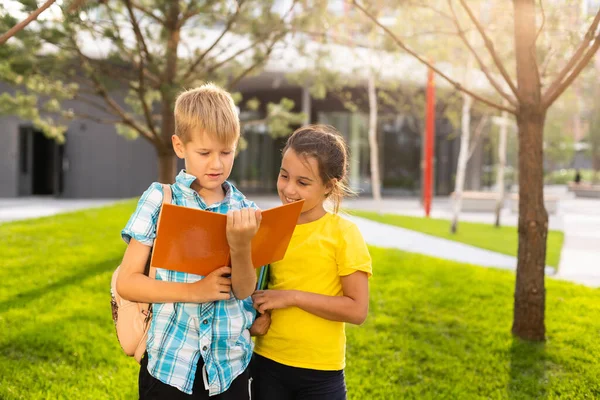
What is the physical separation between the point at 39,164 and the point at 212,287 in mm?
22233

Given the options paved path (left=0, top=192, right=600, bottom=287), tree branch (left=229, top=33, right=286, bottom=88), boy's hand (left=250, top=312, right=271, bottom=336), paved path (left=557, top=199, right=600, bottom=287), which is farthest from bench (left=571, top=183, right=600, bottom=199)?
boy's hand (left=250, top=312, right=271, bottom=336)

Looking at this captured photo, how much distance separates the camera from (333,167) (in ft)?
5.98

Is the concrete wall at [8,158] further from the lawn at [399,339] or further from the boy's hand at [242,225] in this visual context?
the boy's hand at [242,225]

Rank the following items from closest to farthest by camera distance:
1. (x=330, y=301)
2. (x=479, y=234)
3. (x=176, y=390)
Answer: (x=176, y=390) < (x=330, y=301) < (x=479, y=234)

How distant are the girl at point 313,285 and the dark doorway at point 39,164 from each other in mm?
19388

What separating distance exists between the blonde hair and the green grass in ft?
22.1

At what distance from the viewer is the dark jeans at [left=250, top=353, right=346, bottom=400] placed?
1804mm

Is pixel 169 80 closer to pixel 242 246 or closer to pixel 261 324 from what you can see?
pixel 261 324

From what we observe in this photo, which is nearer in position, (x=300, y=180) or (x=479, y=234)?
(x=300, y=180)

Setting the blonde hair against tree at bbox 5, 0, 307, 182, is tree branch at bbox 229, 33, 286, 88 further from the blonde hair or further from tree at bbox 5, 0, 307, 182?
the blonde hair

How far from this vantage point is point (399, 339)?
418 cm

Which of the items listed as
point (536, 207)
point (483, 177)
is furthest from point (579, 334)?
point (483, 177)

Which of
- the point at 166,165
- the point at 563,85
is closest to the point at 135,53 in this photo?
the point at 166,165

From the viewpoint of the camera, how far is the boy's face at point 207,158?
160 cm
